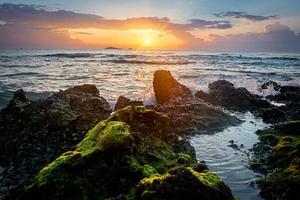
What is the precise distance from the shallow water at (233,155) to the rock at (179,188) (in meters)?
2.73

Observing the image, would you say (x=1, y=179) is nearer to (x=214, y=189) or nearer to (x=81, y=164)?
(x=81, y=164)

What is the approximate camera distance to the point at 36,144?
11344mm

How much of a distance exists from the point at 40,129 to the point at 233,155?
677cm

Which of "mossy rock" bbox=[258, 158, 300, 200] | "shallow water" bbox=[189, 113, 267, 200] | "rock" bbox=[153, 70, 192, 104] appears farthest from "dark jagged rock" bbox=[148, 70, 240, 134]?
"mossy rock" bbox=[258, 158, 300, 200]

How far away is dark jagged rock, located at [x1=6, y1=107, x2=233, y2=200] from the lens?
605 centimetres

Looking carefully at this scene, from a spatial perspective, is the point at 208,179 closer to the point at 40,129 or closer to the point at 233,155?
the point at 233,155

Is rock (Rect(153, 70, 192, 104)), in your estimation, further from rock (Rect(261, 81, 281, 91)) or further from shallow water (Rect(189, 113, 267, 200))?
rock (Rect(261, 81, 281, 91))

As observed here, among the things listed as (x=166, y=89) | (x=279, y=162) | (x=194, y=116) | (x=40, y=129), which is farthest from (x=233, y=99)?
(x=40, y=129)

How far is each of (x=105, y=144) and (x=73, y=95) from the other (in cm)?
861

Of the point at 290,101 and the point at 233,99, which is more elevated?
the point at 233,99

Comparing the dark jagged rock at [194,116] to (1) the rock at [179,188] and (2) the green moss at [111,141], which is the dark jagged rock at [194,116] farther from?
(1) the rock at [179,188]

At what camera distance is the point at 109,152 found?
24.1ft

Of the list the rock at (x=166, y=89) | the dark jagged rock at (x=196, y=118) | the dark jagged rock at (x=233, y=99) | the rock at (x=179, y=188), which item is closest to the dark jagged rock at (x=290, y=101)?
the dark jagged rock at (x=233, y=99)

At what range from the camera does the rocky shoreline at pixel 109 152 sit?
6.52m
